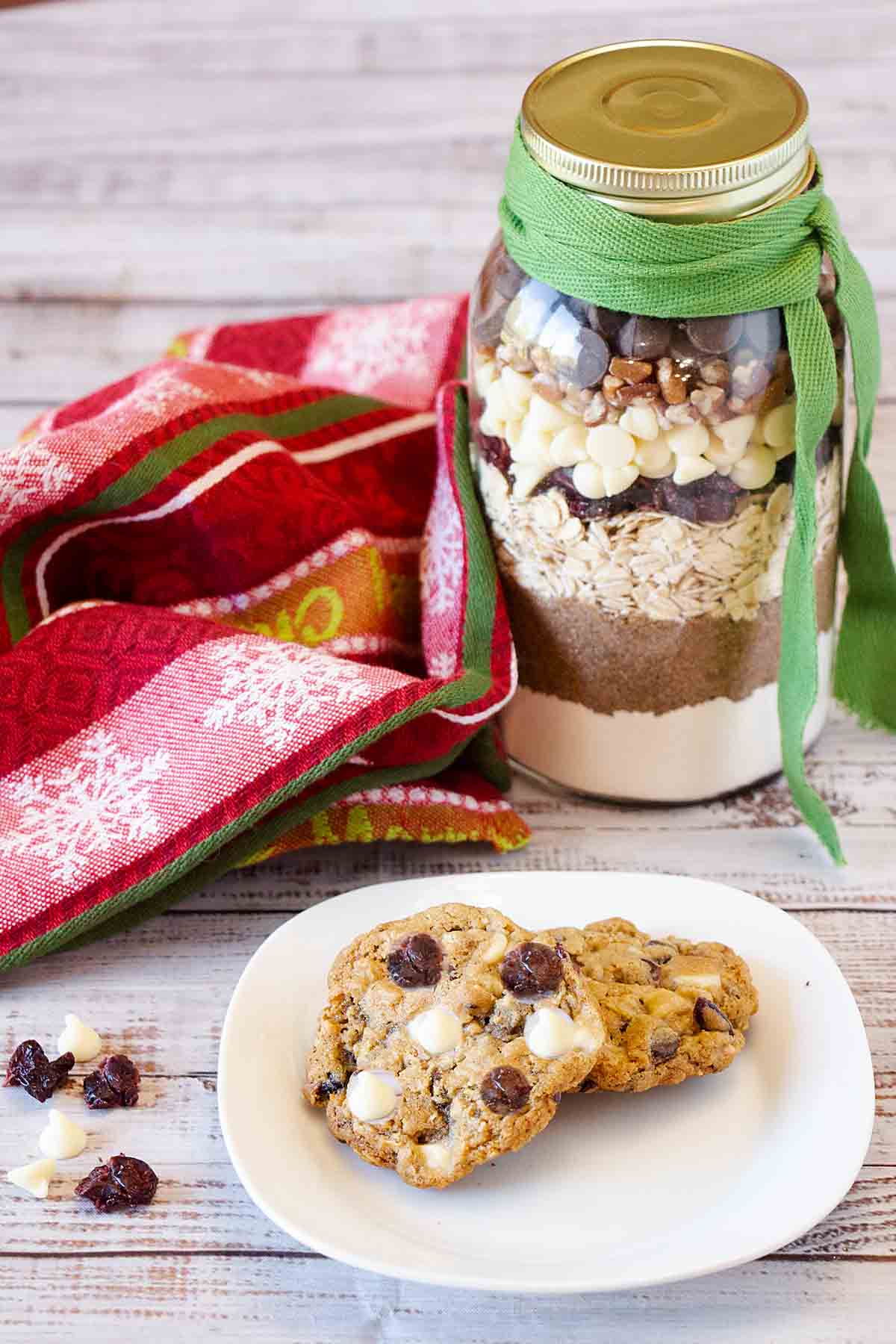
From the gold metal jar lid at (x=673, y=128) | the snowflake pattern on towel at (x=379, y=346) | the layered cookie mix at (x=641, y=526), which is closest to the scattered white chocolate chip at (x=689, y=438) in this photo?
the layered cookie mix at (x=641, y=526)

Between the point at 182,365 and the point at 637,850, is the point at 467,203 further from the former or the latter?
the point at 637,850

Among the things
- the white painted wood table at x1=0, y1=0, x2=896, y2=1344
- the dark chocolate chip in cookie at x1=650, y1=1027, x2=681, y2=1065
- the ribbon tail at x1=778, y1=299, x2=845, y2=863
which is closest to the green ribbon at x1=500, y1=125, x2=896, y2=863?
the ribbon tail at x1=778, y1=299, x2=845, y2=863

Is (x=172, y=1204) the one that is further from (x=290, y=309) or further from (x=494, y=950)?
(x=290, y=309)

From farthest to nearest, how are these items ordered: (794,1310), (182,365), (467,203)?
(467,203) → (182,365) → (794,1310)

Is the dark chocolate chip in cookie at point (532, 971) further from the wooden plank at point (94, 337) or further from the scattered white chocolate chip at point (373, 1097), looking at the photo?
the wooden plank at point (94, 337)

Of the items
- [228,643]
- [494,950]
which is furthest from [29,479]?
[494,950]

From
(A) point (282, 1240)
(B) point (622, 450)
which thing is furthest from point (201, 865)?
(B) point (622, 450)
